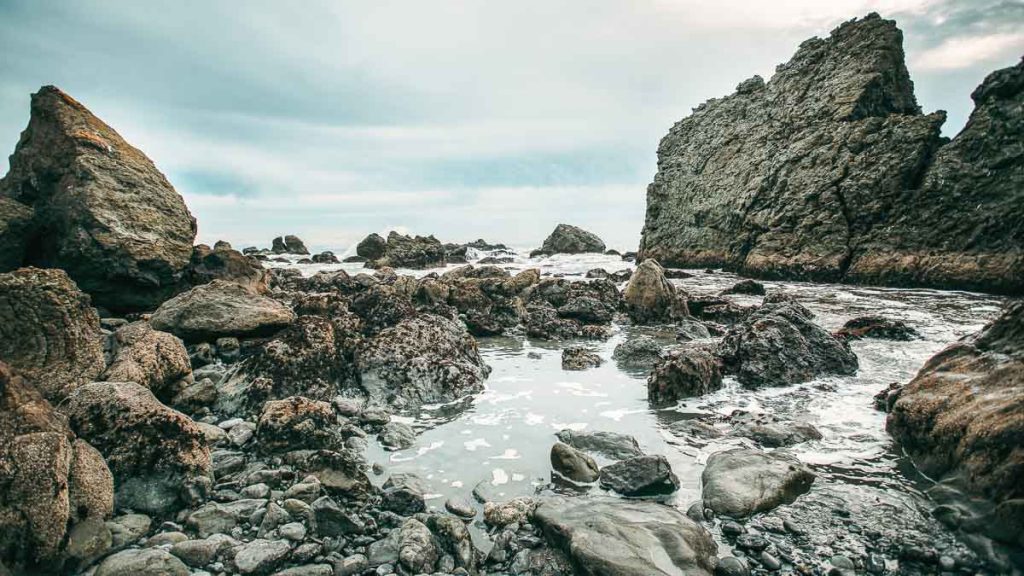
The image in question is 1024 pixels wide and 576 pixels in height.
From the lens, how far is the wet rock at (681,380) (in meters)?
6.97

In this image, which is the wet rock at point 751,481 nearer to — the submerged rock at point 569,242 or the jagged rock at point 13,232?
the jagged rock at point 13,232

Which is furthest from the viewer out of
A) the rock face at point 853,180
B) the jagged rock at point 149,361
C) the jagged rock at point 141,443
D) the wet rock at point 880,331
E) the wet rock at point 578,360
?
the rock face at point 853,180

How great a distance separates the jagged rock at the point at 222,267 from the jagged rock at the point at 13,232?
2760 millimetres

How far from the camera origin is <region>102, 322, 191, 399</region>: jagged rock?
547 centimetres

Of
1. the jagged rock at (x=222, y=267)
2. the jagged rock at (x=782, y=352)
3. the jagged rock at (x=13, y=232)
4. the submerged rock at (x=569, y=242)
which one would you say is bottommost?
the jagged rock at (x=782, y=352)

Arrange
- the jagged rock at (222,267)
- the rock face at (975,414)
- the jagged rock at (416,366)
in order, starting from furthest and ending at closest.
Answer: the jagged rock at (222,267)
the jagged rock at (416,366)
the rock face at (975,414)

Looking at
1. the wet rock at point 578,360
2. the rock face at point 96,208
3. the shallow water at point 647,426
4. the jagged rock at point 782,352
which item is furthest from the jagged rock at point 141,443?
the jagged rock at point 782,352

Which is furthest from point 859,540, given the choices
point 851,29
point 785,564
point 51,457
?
point 851,29

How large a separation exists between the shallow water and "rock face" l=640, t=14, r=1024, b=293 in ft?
36.3

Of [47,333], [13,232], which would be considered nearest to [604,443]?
[47,333]

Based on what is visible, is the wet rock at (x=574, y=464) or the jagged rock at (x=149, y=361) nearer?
the wet rock at (x=574, y=464)

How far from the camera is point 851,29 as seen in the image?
29.6 meters

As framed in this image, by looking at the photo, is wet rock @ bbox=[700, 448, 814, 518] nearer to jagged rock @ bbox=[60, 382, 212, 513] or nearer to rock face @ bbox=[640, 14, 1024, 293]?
jagged rock @ bbox=[60, 382, 212, 513]

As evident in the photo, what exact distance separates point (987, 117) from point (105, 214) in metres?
30.0
